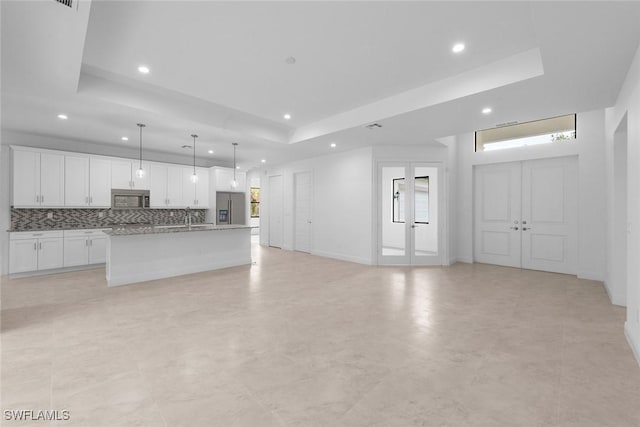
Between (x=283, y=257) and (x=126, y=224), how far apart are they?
13.0ft

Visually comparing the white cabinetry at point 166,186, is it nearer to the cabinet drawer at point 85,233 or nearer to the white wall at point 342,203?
the cabinet drawer at point 85,233

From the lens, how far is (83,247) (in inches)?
243

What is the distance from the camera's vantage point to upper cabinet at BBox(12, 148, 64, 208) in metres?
5.65

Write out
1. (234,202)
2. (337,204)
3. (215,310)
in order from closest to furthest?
1. (215,310)
2. (337,204)
3. (234,202)

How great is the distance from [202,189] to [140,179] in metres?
1.64

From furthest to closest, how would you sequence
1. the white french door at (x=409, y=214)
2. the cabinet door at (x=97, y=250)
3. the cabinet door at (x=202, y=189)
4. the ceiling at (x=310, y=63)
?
the cabinet door at (x=202, y=189) < the white french door at (x=409, y=214) < the cabinet door at (x=97, y=250) < the ceiling at (x=310, y=63)

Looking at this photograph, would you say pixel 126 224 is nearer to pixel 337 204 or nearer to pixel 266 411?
pixel 337 204

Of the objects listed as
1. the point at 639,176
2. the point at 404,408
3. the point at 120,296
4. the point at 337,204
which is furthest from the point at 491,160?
the point at 120,296

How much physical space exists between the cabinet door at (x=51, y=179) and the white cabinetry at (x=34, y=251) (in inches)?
28.1

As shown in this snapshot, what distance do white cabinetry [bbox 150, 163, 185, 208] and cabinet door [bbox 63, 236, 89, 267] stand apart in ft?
5.47

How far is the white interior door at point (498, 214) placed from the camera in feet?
21.5

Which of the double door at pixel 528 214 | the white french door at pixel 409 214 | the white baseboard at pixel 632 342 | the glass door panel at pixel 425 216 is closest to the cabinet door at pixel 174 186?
the white french door at pixel 409 214

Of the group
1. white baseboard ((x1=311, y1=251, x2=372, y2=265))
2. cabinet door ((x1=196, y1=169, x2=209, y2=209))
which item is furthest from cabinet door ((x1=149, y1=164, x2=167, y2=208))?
white baseboard ((x1=311, y1=251, x2=372, y2=265))

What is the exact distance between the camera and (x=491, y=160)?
6.78 metres
